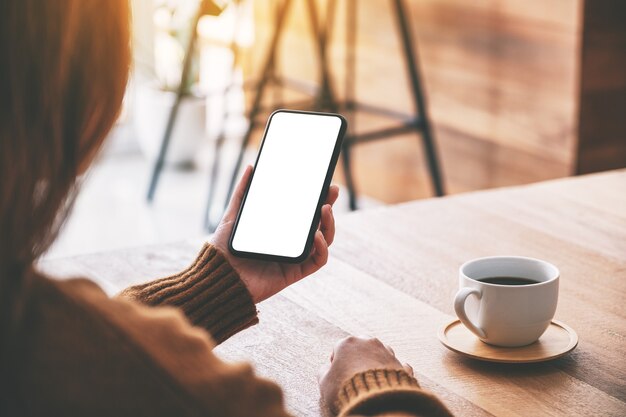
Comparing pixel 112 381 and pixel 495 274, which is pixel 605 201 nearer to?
pixel 495 274

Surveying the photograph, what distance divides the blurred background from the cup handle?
5.37 ft

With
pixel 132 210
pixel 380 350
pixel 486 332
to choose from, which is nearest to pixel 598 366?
pixel 486 332

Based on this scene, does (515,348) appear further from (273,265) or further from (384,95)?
(384,95)

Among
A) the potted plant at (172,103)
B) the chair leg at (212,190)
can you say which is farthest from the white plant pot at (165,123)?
the chair leg at (212,190)

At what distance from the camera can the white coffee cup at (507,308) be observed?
847 millimetres

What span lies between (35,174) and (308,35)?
3.12 m

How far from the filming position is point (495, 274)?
92 cm

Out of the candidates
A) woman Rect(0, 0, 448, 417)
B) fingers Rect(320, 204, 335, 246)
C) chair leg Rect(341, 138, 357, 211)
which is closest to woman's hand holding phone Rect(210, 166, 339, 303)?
fingers Rect(320, 204, 335, 246)

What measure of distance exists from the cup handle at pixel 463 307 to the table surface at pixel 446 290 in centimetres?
3

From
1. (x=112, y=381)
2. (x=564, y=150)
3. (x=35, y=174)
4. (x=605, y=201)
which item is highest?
(x=35, y=174)

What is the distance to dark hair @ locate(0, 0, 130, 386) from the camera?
0.53 meters

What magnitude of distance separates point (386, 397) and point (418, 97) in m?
2.14

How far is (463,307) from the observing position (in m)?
0.86

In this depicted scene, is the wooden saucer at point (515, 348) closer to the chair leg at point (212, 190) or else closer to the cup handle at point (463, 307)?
the cup handle at point (463, 307)
